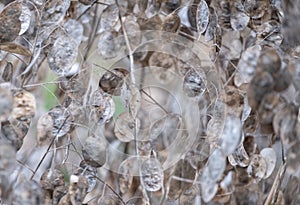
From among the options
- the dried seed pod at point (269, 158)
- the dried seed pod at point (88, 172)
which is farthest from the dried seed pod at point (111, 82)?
the dried seed pod at point (269, 158)

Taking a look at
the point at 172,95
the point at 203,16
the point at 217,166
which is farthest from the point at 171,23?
the point at 217,166

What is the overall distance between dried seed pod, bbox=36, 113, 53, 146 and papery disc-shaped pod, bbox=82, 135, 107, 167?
0.05 meters

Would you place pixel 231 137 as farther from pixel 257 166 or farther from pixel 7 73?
pixel 7 73

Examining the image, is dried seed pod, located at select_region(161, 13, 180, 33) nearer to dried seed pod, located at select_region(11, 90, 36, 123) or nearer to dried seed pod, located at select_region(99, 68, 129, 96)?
dried seed pod, located at select_region(99, 68, 129, 96)

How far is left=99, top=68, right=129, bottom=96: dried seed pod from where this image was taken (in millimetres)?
821

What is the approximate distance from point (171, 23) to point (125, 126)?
161 mm

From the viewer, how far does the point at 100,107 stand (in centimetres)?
78

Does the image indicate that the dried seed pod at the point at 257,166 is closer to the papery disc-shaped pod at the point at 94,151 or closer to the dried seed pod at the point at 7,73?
the papery disc-shaped pod at the point at 94,151

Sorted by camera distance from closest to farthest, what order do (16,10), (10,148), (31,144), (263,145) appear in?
(10,148)
(16,10)
(263,145)
(31,144)

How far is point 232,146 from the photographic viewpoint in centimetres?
60

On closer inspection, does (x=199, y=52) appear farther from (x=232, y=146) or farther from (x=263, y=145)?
(x=232, y=146)

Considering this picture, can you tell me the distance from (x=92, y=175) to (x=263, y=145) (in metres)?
0.33

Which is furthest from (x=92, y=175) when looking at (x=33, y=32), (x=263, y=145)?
(x=263, y=145)

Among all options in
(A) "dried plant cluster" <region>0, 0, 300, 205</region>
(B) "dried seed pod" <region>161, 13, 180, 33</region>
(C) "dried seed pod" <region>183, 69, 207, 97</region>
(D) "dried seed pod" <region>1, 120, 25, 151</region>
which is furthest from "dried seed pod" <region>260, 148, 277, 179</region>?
(D) "dried seed pod" <region>1, 120, 25, 151</region>
